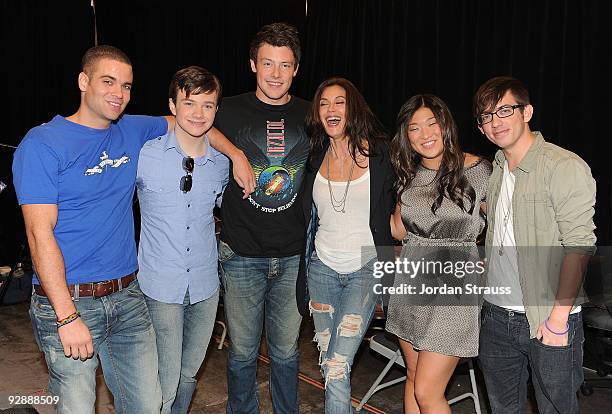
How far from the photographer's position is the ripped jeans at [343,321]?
8.75 feet

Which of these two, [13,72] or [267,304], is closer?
[267,304]

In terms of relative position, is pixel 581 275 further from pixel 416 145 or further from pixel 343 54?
pixel 343 54

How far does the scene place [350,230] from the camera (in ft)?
8.77

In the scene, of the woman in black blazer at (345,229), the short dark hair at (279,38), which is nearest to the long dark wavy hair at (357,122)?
the woman in black blazer at (345,229)

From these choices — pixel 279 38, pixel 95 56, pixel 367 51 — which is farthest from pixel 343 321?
pixel 367 51

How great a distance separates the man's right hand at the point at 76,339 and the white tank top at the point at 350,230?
1045mm

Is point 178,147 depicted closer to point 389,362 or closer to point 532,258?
point 532,258

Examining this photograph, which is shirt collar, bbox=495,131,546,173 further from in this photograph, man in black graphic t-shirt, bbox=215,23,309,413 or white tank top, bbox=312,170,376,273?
man in black graphic t-shirt, bbox=215,23,309,413

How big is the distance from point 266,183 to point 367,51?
3.30 metres

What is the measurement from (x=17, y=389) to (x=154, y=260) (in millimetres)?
2115

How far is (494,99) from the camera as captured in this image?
2326 mm

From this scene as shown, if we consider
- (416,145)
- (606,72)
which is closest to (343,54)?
Result: (606,72)

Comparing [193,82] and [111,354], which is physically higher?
[193,82]

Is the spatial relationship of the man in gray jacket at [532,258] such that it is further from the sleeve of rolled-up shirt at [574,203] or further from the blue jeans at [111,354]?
the blue jeans at [111,354]
